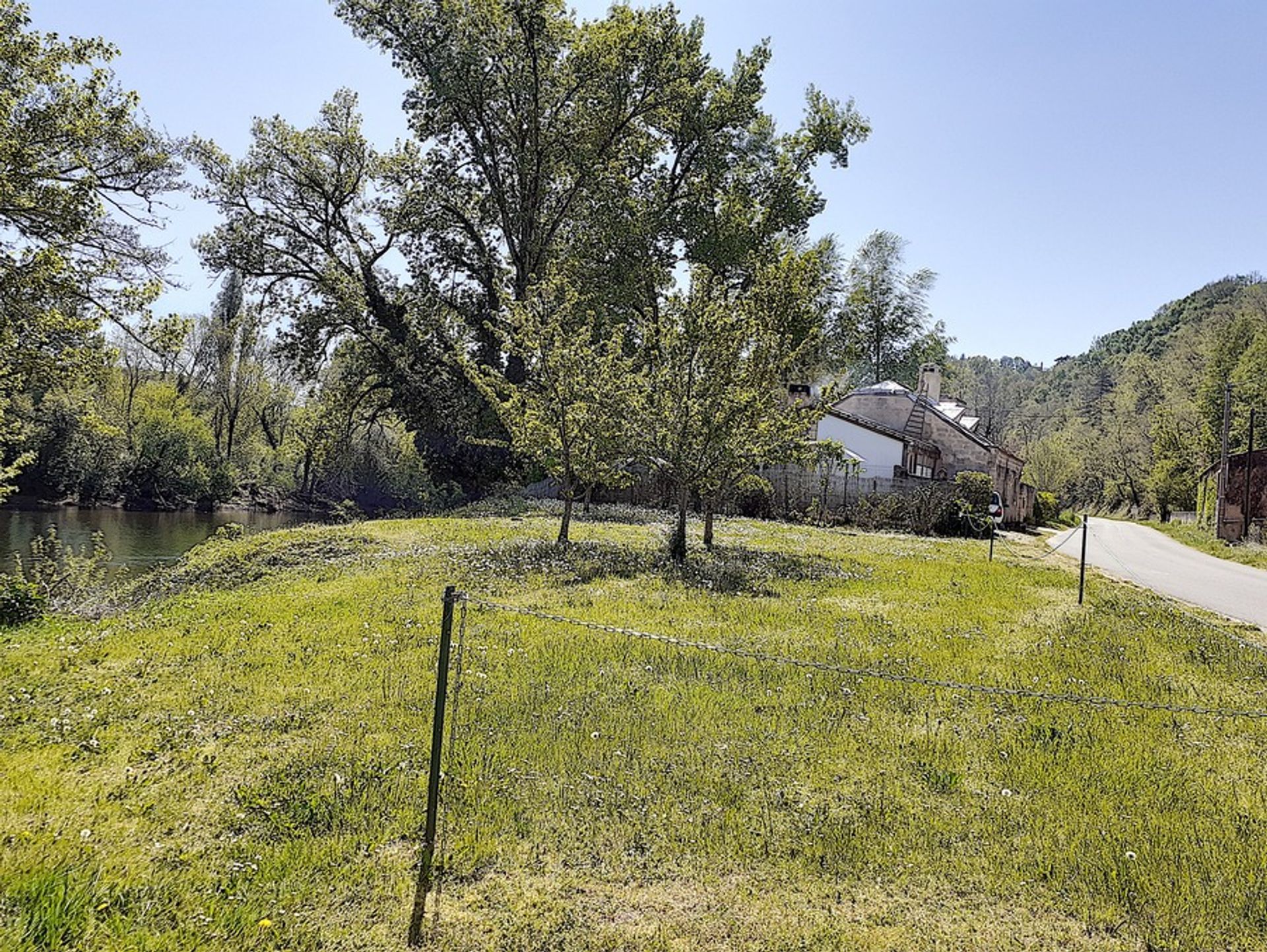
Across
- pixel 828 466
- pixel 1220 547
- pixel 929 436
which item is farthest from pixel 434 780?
pixel 929 436

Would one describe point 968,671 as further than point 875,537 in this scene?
No

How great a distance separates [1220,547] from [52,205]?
36250 mm

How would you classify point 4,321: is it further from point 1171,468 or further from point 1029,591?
point 1171,468

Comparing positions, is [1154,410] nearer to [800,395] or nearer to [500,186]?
[800,395]

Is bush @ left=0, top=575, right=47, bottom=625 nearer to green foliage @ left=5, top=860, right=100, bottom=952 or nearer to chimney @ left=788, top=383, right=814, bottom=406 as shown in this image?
green foliage @ left=5, top=860, right=100, bottom=952

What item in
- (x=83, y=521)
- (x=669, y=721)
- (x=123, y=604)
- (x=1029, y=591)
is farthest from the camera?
(x=83, y=521)

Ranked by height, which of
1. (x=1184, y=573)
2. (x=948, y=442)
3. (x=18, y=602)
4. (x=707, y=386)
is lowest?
(x=18, y=602)

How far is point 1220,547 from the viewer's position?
27.6 meters

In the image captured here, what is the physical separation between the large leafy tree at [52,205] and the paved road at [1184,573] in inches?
771

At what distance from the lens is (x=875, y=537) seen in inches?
1001

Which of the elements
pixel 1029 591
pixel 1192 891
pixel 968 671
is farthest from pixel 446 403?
pixel 1192 891

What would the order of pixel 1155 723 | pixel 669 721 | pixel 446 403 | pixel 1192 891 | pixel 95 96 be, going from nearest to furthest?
pixel 1192 891 < pixel 669 721 < pixel 1155 723 < pixel 95 96 < pixel 446 403

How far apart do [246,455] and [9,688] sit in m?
51.0

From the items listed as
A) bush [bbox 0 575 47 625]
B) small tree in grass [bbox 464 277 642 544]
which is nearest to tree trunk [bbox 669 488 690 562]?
small tree in grass [bbox 464 277 642 544]
